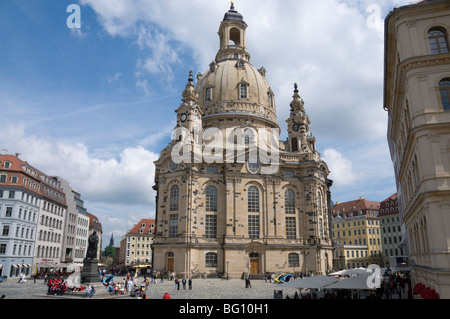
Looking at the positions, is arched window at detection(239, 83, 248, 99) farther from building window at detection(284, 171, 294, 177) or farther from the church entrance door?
the church entrance door

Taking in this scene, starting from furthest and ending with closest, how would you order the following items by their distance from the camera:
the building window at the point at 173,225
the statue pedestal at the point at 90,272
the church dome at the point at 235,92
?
the church dome at the point at 235,92 → the building window at the point at 173,225 → the statue pedestal at the point at 90,272

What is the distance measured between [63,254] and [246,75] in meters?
48.6

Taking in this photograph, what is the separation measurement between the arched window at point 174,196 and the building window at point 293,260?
18292 mm

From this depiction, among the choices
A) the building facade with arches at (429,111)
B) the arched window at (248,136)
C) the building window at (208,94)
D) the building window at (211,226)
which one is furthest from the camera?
the building window at (208,94)

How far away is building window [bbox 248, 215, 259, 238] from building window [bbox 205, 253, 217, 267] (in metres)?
6.07

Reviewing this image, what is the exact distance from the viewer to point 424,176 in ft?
59.9

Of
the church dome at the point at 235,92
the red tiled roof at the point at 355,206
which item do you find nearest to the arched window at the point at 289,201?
the church dome at the point at 235,92

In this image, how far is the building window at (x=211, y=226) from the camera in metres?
52.4

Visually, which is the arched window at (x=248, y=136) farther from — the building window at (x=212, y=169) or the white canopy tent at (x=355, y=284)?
the white canopy tent at (x=355, y=284)

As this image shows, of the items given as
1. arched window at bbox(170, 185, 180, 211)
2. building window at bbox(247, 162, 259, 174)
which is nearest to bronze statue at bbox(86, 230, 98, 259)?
arched window at bbox(170, 185, 180, 211)

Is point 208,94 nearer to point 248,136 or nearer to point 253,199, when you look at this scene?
point 248,136

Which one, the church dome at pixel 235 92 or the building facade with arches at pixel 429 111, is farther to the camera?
the church dome at pixel 235 92
